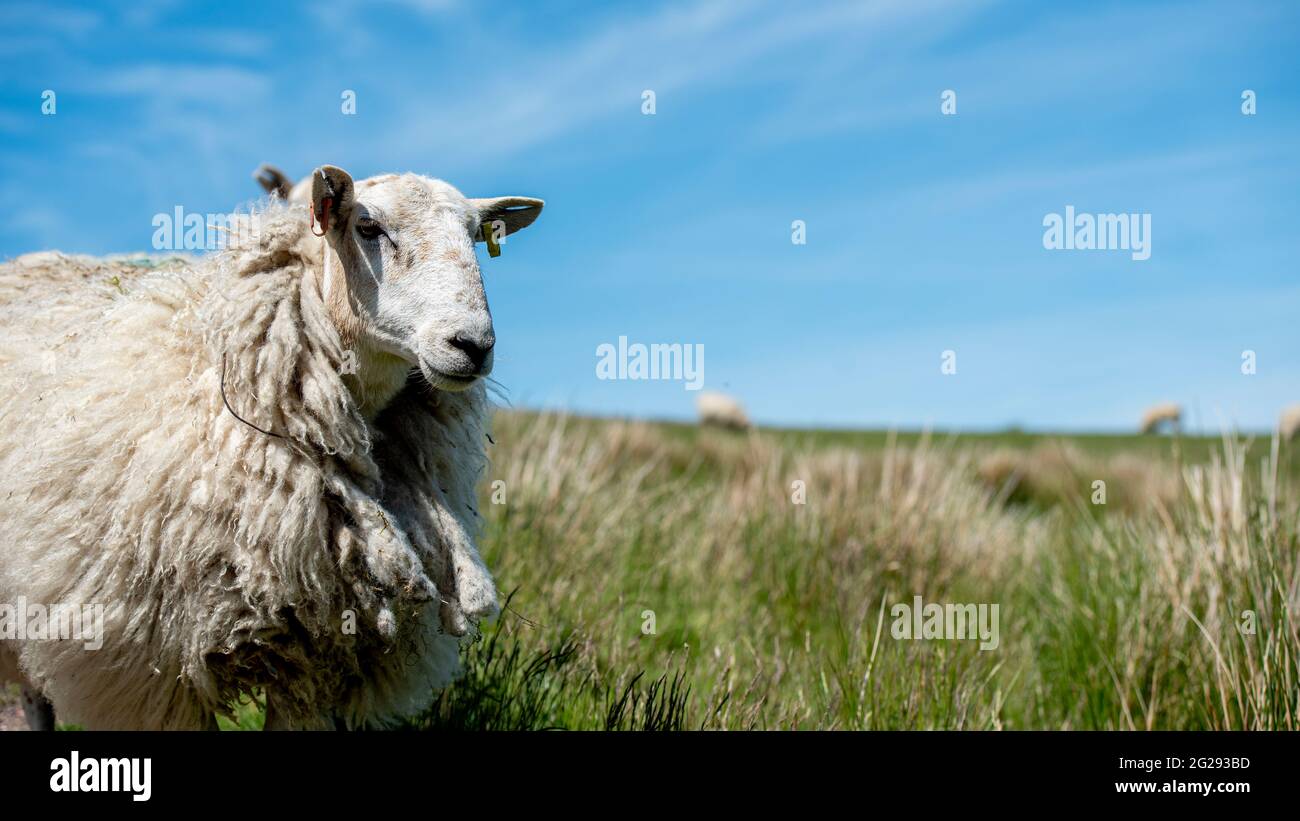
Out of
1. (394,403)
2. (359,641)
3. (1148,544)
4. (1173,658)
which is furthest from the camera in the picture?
(1148,544)

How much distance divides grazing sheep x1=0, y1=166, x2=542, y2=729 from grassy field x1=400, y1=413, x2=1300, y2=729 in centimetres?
110

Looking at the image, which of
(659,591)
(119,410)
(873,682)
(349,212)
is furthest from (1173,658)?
(119,410)

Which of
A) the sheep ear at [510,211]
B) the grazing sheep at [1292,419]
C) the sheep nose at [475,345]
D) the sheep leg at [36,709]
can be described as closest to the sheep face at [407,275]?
the sheep nose at [475,345]

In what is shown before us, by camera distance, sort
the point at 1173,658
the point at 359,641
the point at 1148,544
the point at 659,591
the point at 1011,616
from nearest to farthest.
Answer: the point at 359,641, the point at 1173,658, the point at 1148,544, the point at 659,591, the point at 1011,616

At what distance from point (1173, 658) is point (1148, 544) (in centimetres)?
80

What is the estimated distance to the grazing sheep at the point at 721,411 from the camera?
27016 mm

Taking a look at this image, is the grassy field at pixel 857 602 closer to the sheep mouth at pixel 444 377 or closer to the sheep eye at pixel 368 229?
the sheep mouth at pixel 444 377

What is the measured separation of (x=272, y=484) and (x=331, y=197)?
1.01 meters

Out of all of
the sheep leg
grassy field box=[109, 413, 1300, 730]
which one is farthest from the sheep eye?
the sheep leg

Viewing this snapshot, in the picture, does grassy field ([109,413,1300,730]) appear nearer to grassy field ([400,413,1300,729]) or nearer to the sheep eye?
grassy field ([400,413,1300,729])

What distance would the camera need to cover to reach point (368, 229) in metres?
3.48

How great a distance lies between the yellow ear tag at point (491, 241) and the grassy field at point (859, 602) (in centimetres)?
166
